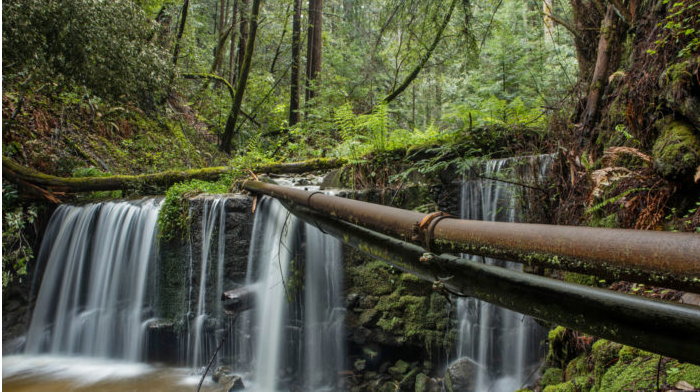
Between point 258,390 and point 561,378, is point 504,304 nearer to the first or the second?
point 561,378

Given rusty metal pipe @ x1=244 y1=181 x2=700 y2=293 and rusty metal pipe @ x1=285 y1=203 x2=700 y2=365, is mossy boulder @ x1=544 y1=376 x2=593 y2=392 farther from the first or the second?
rusty metal pipe @ x1=244 y1=181 x2=700 y2=293

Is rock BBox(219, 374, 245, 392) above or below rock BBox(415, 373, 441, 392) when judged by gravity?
below

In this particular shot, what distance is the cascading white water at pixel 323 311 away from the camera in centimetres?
526

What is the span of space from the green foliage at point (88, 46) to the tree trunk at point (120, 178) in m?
3.32

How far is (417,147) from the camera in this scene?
5566mm

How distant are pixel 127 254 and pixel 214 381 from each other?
116 inches

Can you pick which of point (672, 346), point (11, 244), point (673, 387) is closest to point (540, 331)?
point (673, 387)

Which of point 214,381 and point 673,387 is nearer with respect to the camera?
point 673,387

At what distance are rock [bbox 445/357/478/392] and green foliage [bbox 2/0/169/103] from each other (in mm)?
11134

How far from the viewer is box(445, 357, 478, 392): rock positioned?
424 cm

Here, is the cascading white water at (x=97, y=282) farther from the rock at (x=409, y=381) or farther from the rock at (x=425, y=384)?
the rock at (x=425, y=384)

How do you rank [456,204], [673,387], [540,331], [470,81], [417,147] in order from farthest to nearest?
1. [470,81]
2. [417,147]
3. [456,204]
4. [540,331]
5. [673,387]

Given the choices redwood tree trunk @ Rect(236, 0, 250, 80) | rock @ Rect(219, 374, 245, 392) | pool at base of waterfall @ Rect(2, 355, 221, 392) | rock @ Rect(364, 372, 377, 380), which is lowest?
pool at base of waterfall @ Rect(2, 355, 221, 392)

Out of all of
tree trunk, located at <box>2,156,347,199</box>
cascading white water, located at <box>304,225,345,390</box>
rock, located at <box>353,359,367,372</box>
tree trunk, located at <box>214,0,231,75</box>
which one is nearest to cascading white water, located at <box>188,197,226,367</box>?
cascading white water, located at <box>304,225,345,390</box>
